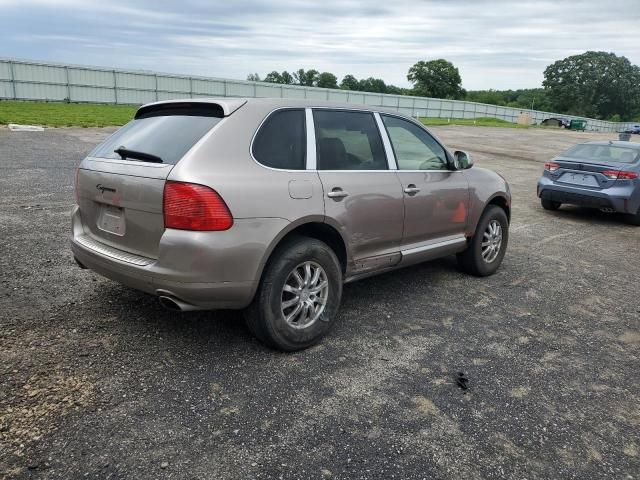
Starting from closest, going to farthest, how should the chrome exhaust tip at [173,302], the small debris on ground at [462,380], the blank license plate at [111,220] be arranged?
1. the chrome exhaust tip at [173,302]
2. the small debris on ground at [462,380]
3. the blank license plate at [111,220]

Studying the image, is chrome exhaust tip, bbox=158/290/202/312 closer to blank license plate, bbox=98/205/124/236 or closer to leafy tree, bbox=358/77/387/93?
blank license plate, bbox=98/205/124/236

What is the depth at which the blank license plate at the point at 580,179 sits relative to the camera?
9.15 metres

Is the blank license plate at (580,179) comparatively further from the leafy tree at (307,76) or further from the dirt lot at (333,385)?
the leafy tree at (307,76)

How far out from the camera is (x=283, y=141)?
3730mm

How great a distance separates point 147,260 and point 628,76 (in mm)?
135044

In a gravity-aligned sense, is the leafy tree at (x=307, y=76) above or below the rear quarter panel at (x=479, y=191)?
above

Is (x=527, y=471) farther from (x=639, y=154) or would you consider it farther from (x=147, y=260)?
(x=639, y=154)

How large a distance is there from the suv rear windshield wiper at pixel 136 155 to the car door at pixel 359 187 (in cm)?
114

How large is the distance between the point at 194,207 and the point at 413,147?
241 cm

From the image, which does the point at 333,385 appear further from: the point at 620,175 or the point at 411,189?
the point at 620,175

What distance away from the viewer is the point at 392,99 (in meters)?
49.2

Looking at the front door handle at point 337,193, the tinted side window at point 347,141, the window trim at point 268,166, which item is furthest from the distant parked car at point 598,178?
the window trim at point 268,166

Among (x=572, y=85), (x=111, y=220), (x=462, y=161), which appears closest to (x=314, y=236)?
(x=111, y=220)

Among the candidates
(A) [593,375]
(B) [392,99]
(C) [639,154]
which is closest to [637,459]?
(A) [593,375]
